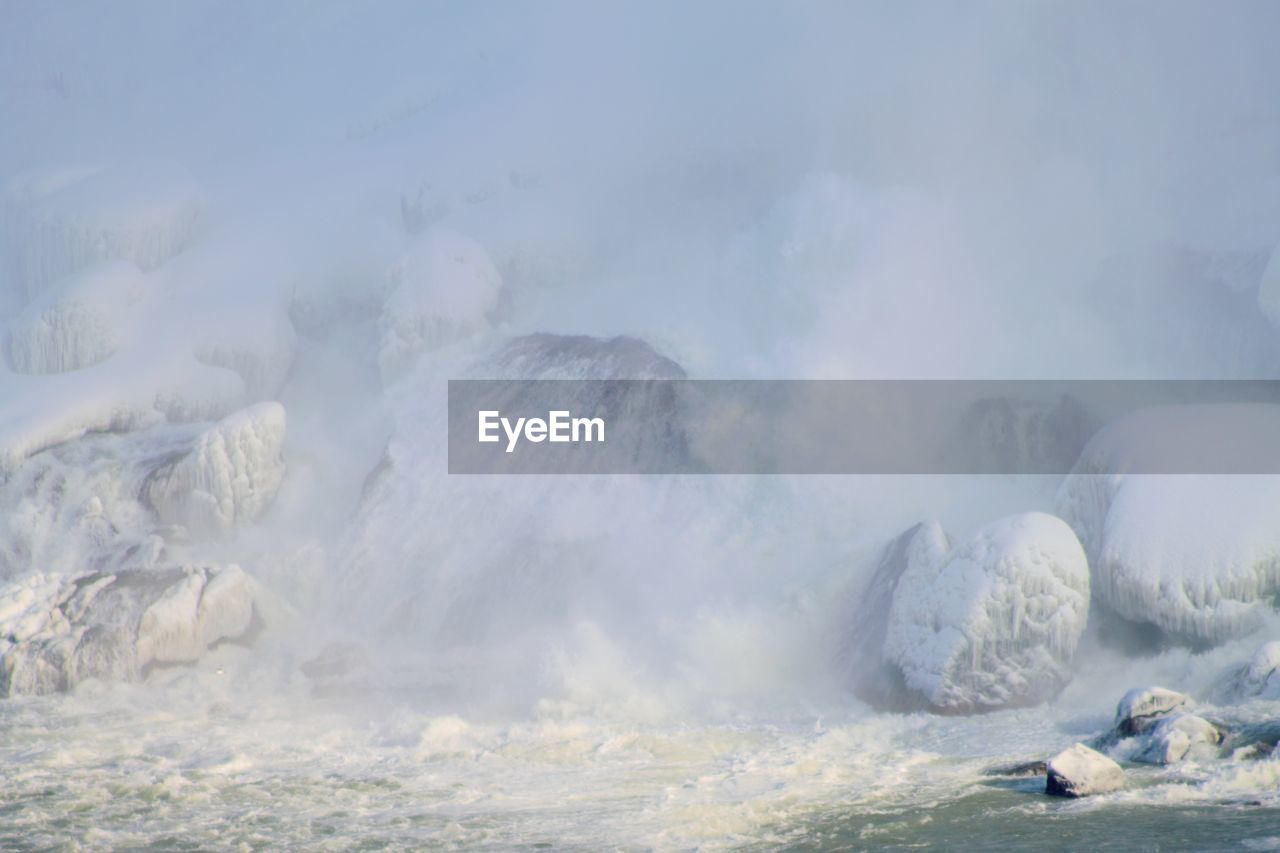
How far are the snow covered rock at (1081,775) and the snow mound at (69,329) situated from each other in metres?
21.0

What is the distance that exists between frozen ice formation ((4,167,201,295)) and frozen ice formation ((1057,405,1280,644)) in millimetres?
20252

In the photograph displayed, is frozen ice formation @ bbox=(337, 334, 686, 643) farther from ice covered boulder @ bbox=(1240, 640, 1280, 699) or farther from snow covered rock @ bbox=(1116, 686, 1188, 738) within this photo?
ice covered boulder @ bbox=(1240, 640, 1280, 699)

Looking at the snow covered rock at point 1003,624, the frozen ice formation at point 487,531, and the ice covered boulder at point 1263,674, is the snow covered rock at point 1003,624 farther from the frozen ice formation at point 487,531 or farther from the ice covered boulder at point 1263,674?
the frozen ice formation at point 487,531

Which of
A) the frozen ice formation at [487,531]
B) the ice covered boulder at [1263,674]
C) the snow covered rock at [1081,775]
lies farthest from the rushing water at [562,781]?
the frozen ice formation at [487,531]

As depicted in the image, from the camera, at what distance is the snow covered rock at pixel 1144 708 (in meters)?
13.4

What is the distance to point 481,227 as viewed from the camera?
29.0 metres

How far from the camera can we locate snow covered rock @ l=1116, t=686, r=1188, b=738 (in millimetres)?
13445

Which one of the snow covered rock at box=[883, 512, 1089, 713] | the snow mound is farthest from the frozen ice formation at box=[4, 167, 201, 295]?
the snow covered rock at box=[883, 512, 1089, 713]

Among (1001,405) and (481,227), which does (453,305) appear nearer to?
(481,227)

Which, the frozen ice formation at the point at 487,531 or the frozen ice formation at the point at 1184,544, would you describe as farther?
the frozen ice formation at the point at 487,531

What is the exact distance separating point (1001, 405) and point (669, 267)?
7.99 meters

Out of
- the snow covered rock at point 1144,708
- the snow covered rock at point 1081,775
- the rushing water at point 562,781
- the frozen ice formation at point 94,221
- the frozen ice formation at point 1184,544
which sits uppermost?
the frozen ice formation at point 94,221

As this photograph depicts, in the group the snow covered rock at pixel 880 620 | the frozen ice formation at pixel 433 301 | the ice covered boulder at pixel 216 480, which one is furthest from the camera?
the frozen ice formation at pixel 433 301

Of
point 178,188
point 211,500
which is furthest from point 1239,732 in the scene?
point 178,188
